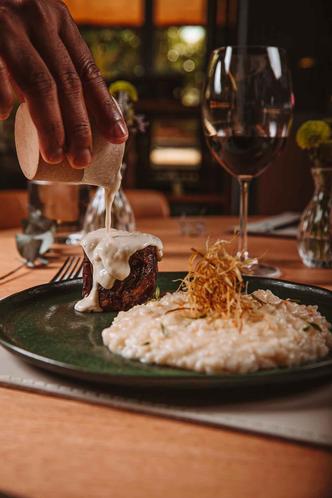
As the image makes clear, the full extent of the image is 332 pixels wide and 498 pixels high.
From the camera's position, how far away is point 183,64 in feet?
24.2

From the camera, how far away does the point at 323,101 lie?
18.9ft

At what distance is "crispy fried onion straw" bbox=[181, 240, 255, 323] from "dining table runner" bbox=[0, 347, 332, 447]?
5.5 inches

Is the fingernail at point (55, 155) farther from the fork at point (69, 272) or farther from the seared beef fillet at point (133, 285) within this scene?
the fork at point (69, 272)

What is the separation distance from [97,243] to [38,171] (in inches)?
6.9

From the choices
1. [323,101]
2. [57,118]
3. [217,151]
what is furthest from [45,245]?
[323,101]

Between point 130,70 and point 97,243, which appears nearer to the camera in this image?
point 97,243

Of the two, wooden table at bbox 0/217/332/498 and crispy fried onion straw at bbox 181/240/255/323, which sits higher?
crispy fried onion straw at bbox 181/240/255/323

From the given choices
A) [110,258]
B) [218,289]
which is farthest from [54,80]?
[218,289]

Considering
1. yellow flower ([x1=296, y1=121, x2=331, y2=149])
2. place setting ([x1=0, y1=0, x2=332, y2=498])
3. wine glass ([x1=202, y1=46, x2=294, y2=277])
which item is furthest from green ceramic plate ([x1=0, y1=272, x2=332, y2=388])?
yellow flower ([x1=296, y1=121, x2=331, y2=149])

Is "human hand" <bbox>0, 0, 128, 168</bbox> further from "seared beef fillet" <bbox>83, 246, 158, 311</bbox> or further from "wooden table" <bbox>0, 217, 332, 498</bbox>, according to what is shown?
"wooden table" <bbox>0, 217, 332, 498</bbox>

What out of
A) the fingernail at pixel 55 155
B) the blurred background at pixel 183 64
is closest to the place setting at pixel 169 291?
the fingernail at pixel 55 155

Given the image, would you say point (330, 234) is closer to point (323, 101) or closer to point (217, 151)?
point (217, 151)

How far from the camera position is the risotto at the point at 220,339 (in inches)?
30.9

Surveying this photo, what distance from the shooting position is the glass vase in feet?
5.53
